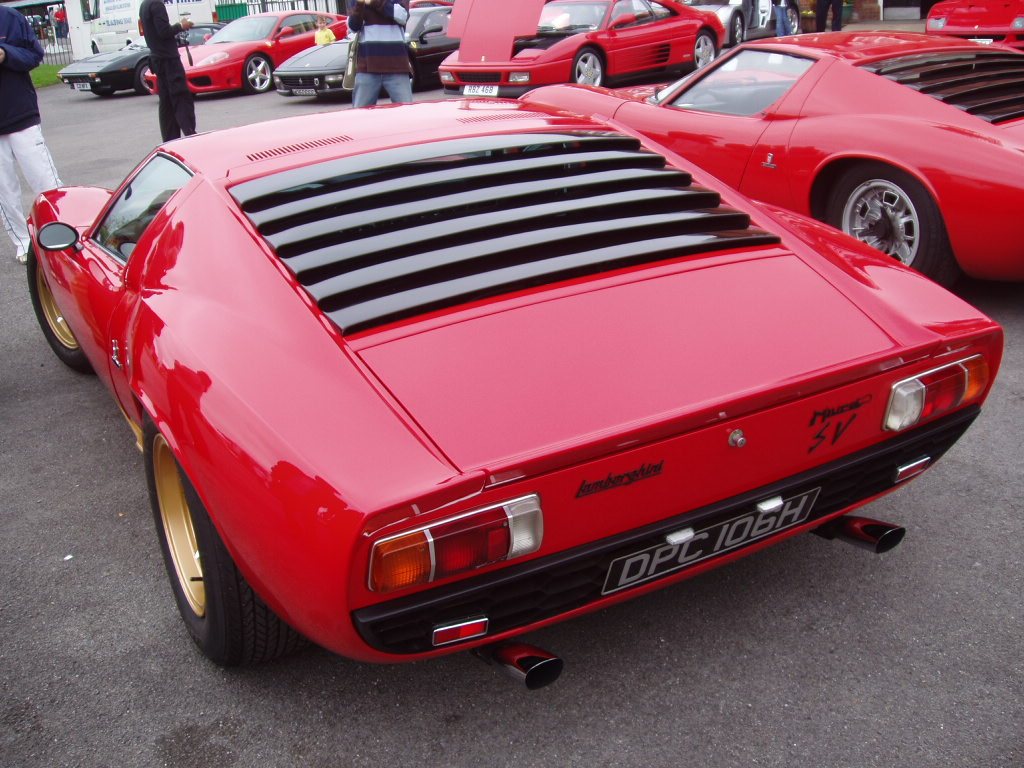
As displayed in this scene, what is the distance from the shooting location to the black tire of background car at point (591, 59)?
10844 millimetres

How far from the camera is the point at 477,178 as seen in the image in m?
2.48

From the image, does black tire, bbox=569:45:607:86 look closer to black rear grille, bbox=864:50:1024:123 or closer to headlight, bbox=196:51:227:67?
black rear grille, bbox=864:50:1024:123

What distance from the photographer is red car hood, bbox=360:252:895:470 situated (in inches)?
69.3

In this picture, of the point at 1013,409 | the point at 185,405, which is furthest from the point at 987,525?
the point at 185,405

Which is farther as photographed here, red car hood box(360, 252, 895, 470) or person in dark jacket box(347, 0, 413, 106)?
person in dark jacket box(347, 0, 413, 106)

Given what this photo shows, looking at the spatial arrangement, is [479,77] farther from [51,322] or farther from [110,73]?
[110,73]

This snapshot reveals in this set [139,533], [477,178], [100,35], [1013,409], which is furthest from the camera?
[100,35]

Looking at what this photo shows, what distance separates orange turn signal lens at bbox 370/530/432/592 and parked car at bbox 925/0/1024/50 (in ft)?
29.9

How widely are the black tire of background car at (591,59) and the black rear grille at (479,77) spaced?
95cm

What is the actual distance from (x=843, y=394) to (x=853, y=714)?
70 centimetres

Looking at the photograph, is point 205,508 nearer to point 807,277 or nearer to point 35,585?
point 35,585

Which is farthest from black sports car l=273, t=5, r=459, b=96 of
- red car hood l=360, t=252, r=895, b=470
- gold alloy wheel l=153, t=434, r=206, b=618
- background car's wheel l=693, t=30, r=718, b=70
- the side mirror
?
red car hood l=360, t=252, r=895, b=470

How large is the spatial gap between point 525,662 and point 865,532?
0.95 meters

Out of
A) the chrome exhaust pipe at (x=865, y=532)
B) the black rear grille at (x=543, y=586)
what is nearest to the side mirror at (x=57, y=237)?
the black rear grille at (x=543, y=586)
